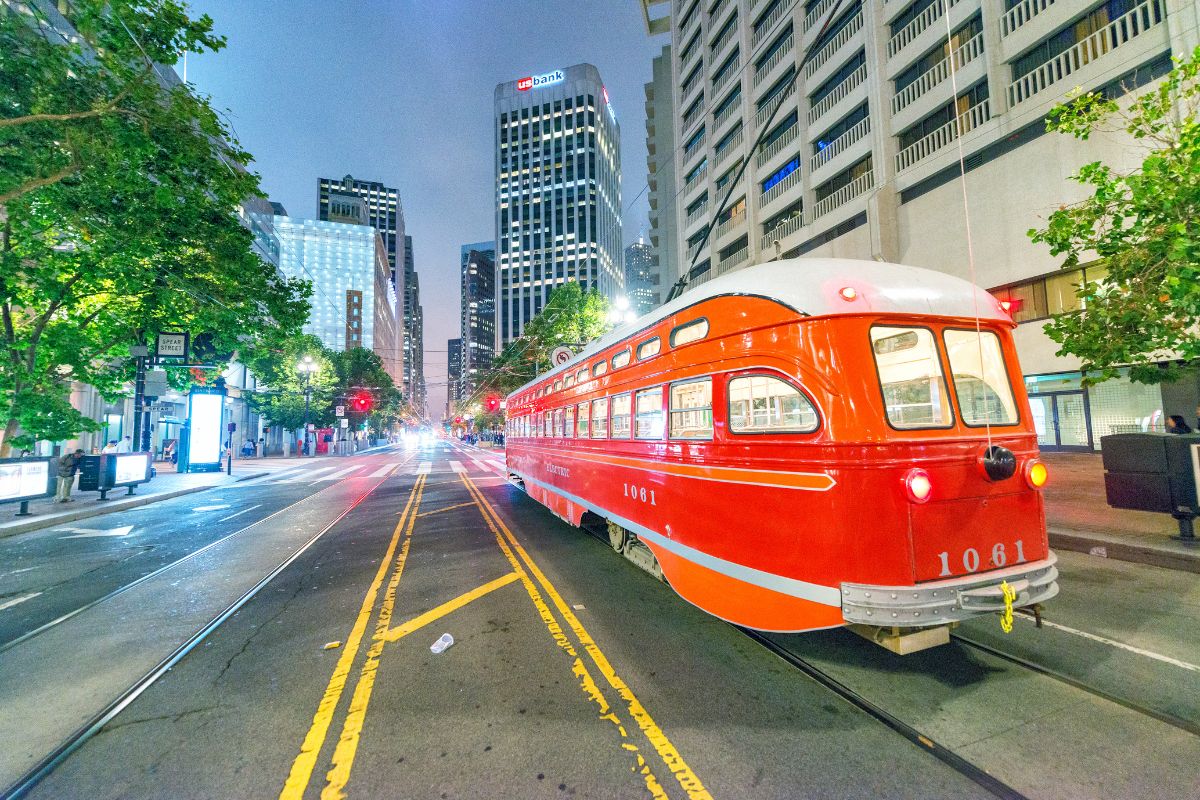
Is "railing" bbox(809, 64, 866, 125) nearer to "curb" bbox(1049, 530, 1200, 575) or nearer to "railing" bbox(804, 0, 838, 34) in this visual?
"railing" bbox(804, 0, 838, 34)

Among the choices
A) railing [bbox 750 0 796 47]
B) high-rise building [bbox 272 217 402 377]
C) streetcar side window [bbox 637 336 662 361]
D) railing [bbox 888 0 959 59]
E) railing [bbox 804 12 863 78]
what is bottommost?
streetcar side window [bbox 637 336 662 361]

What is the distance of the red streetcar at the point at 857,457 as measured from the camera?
131 inches

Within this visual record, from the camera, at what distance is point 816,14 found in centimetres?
2419

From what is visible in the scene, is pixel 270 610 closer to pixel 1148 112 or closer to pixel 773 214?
pixel 1148 112

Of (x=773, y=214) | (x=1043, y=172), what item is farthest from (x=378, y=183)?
(x=1043, y=172)

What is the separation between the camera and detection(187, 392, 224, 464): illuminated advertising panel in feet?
75.4

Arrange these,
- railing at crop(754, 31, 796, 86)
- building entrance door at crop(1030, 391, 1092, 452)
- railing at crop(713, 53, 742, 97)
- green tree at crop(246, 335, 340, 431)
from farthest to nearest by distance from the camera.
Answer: green tree at crop(246, 335, 340, 431), railing at crop(713, 53, 742, 97), railing at crop(754, 31, 796, 86), building entrance door at crop(1030, 391, 1092, 452)

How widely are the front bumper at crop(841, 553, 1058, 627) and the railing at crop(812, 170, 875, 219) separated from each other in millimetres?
22238

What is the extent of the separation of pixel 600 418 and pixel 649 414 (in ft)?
5.89

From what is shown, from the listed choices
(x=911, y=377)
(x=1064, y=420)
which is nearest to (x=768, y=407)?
(x=911, y=377)

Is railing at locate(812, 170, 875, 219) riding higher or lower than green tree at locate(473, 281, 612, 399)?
higher

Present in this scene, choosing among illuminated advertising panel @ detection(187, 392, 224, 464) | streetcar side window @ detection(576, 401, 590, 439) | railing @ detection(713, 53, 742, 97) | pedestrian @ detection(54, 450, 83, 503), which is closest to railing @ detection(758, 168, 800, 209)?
railing @ detection(713, 53, 742, 97)

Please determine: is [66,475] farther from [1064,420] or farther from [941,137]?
[1064,420]

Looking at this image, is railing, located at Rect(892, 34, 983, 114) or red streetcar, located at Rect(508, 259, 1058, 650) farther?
railing, located at Rect(892, 34, 983, 114)
